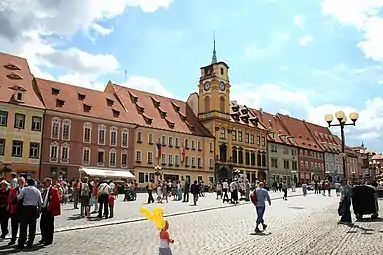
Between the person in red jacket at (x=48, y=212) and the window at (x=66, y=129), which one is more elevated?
the window at (x=66, y=129)

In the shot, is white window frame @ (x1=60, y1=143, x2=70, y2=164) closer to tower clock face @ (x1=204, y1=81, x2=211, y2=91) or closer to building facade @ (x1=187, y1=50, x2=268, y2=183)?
building facade @ (x1=187, y1=50, x2=268, y2=183)

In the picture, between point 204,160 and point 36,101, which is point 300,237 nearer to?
point 36,101

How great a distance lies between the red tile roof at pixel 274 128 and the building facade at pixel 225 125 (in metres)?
6.78

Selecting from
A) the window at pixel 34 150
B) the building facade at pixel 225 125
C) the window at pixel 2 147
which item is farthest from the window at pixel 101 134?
the building facade at pixel 225 125

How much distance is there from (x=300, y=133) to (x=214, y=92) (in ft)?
108

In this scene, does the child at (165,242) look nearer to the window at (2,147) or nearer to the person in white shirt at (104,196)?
the person in white shirt at (104,196)

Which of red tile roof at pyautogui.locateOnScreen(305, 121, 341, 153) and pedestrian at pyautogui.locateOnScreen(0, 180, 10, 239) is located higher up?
red tile roof at pyautogui.locateOnScreen(305, 121, 341, 153)

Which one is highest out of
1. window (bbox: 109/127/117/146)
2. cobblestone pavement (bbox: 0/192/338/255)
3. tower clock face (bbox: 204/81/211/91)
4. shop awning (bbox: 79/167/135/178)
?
tower clock face (bbox: 204/81/211/91)

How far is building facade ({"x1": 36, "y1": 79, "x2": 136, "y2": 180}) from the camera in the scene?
48.9 metres

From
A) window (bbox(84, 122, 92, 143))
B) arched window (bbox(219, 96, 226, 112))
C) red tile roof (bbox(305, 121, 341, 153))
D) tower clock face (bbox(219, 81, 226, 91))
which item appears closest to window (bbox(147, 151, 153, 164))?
window (bbox(84, 122, 92, 143))

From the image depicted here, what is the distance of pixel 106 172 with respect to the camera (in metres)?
51.3

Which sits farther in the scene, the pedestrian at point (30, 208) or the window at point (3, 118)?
the window at point (3, 118)

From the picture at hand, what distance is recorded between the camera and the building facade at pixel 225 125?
236 feet

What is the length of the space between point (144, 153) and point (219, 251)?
4877 cm
